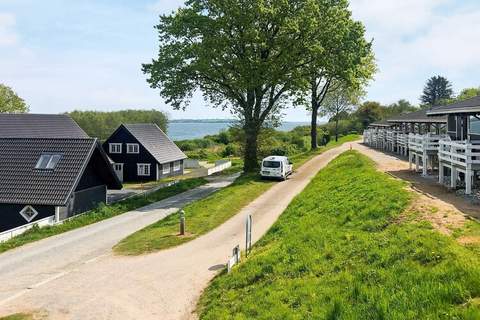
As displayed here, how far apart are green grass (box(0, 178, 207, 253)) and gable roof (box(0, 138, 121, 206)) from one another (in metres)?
1.71

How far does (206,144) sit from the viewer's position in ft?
332

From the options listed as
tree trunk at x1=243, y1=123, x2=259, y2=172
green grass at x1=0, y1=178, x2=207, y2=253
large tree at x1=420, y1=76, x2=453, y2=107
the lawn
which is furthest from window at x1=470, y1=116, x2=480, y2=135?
large tree at x1=420, y1=76, x2=453, y2=107

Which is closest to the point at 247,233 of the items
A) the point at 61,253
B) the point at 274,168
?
the point at 61,253

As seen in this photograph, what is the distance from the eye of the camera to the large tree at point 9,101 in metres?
84.6

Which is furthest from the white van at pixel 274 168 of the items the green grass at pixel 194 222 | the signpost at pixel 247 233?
the signpost at pixel 247 233

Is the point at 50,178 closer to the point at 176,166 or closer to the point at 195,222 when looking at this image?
the point at 195,222

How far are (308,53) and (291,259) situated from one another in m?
28.7

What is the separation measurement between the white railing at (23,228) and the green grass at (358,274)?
13.7 meters

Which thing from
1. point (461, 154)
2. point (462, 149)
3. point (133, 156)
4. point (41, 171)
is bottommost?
point (41, 171)

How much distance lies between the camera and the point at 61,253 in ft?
63.3

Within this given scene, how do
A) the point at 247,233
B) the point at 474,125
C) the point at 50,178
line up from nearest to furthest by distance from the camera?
the point at 247,233, the point at 474,125, the point at 50,178

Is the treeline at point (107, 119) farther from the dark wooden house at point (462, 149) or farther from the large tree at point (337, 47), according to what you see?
the dark wooden house at point (462, 149)

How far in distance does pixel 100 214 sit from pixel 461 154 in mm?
21597

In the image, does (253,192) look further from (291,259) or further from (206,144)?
(206,144)
